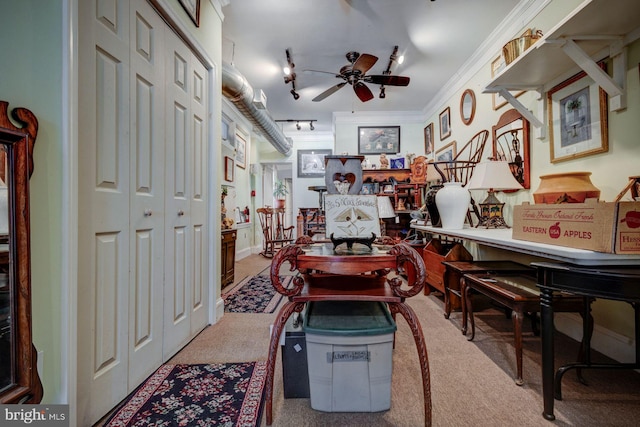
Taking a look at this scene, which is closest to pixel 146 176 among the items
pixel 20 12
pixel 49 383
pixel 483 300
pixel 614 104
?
pixel 20 12

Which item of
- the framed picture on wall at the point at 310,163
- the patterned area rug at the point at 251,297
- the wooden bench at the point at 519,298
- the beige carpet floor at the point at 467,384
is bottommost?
the beige carpet floor at the point at 467,384

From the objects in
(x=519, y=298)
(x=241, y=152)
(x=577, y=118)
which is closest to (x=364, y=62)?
(x=577, y=118)

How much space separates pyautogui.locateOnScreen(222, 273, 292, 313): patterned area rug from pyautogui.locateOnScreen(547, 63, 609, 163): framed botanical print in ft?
7.64

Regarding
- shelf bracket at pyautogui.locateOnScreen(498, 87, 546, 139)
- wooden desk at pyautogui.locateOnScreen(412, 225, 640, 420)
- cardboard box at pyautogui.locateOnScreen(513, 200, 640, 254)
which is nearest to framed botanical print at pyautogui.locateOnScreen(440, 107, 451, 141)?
shelf bracket at pyautogui.locateOnScreen(498, 87, 546, 139)

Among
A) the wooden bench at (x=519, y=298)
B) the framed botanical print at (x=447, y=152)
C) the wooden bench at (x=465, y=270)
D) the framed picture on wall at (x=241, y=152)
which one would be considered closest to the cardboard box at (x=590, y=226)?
the wooden bench at (x=519, y=298)

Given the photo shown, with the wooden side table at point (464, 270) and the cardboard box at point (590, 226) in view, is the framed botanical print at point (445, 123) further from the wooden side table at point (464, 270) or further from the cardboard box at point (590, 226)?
the cardboard box at point (590, 226)

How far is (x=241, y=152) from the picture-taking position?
5703mm

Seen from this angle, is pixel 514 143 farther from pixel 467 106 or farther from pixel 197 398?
pixel 197 398

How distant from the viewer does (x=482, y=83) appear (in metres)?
3.28

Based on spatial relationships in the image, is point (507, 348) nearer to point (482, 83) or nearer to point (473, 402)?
point (473, 402)

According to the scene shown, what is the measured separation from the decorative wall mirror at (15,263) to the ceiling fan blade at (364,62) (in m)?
2.49

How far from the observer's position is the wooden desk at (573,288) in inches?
42.1

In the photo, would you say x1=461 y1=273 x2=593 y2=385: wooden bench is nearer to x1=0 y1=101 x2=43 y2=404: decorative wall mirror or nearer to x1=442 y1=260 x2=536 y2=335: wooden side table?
x1=442 y1=260 x2=536 y2=335: wooden side table

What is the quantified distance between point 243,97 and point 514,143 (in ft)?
9.68
